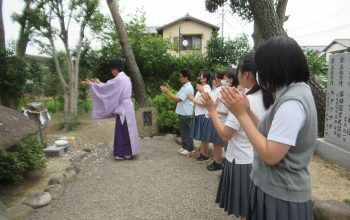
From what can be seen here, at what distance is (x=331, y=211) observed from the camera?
3.16 metres

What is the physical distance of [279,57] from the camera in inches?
62.3

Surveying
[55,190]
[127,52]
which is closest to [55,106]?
[127,52]

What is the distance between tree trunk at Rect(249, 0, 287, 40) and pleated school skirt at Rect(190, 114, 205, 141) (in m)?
2.07

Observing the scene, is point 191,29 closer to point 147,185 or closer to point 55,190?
point 147,185

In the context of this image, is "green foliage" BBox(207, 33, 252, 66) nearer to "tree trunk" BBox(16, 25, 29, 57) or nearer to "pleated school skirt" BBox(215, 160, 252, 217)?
"tree trunk" BBox(16, 25, 29, 57)

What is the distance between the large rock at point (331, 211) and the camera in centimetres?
311

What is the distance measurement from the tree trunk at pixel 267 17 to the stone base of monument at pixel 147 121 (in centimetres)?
374

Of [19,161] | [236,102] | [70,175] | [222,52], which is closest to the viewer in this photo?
[236,102]

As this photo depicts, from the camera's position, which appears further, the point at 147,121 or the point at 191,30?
the point at 191,30

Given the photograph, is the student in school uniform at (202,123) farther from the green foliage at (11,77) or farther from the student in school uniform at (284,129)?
the green foliage at (11,77)

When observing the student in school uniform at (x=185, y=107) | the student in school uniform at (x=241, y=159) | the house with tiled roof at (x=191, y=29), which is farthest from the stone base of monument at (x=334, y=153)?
the house with tiled roof at (x=191, y=29)

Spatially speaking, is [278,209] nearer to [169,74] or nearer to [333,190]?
[333,190]

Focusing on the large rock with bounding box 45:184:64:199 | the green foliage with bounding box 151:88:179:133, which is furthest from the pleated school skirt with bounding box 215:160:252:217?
the green foliage with bounding box 151:88:179:133

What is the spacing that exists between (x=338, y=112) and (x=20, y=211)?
191 inches
